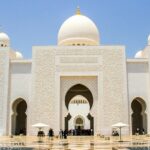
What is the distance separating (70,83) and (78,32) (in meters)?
3.04

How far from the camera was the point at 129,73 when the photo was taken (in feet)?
45.5

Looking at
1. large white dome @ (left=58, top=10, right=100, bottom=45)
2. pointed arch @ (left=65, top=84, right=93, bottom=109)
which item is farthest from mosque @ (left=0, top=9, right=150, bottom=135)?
pointed arch @ (left=65, top=84, right=93, bottom=109)

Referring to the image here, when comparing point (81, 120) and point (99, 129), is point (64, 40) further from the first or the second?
point (81, 120)

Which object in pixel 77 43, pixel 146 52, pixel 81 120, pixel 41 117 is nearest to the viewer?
pixel 41 117

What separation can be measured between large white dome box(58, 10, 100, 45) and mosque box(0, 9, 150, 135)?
1.67 metres

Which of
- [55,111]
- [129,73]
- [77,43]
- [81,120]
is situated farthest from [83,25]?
[81,120]

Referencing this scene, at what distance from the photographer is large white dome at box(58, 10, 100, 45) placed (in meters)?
15.6

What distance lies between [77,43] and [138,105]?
14.7 ft

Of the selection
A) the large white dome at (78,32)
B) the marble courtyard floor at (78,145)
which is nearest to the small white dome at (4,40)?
the large white dome at (78,32)

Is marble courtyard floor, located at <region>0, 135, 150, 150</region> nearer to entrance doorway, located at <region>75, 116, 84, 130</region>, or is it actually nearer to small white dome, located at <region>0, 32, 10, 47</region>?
small white dome, located at <region>0, 32, 10, 47</region>

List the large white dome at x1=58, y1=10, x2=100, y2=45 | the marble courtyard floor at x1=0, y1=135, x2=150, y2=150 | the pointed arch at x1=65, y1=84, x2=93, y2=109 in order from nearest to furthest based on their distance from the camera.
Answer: the marble courtyard floor at x1=0, y1=135, x2=150, y2=150, the large white dome at x1=58, y1=10, x2=100, y2=45, the pointed arch at x1=65, y1=84, x2=93, y2=109

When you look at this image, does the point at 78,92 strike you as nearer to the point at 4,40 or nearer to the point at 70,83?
the point at 70,83

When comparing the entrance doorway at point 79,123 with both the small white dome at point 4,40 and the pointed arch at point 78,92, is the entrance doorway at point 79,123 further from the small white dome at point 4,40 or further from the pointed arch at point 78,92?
the small white dome at point 4,40

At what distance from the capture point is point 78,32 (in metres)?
15.6
